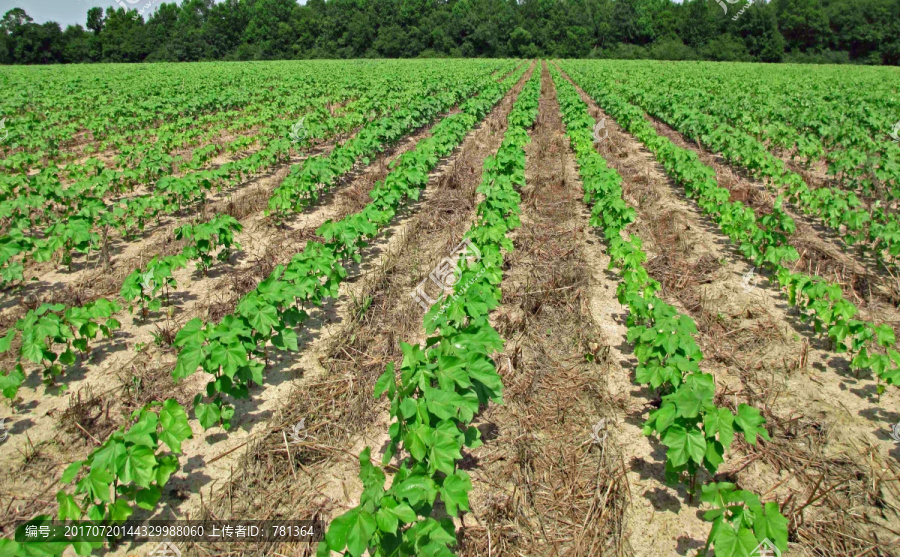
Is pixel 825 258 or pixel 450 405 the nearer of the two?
pixel 450 405

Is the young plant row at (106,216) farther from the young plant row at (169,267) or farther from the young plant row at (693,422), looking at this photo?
the young plant row at (693,422)

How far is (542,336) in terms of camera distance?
5176 millimetres

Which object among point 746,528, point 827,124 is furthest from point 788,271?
point 827,124

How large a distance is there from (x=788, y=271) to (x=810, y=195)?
10.8ft

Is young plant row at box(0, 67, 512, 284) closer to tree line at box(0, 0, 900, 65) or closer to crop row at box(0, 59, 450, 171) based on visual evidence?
crop row at box(0, 59, 450, 171)

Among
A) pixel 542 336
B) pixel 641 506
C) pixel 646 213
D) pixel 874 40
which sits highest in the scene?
pixel 874 40

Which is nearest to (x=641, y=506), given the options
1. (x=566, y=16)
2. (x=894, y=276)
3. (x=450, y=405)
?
(x=450, y=405)

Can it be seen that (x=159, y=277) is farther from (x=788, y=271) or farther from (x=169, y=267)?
(x=788, y=271)

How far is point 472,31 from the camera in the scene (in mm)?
80625

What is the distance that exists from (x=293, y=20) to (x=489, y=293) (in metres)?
93.8

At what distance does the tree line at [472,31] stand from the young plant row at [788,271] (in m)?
67.8

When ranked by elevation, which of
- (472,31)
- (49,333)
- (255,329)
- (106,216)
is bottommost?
(255,329)

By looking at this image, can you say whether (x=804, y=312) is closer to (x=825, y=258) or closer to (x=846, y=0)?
(x=825, y=258)

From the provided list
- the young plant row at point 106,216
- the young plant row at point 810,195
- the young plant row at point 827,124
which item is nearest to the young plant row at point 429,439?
the young plant row at point 106,216
